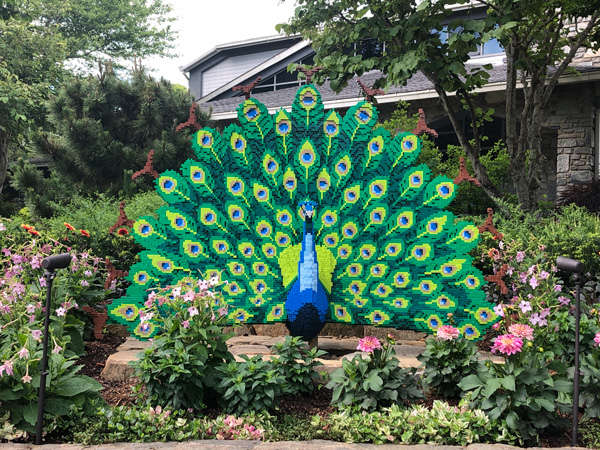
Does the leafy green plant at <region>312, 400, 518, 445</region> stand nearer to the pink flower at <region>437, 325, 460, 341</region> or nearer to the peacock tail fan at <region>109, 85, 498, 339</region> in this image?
the pink flower at <region>437, 325, 460, 341</region>

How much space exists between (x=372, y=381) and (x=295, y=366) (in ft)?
2.08

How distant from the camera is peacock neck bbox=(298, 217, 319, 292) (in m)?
4.71

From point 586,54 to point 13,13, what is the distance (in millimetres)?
15463

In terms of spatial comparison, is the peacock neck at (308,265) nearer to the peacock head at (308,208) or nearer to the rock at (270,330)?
the peacock head at (308,208)

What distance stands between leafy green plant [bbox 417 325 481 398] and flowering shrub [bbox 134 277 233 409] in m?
1.52

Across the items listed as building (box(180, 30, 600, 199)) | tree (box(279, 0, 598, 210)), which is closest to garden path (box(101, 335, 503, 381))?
tree (box(279, 0, 598, 210))

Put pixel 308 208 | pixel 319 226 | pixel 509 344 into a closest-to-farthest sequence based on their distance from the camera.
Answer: pixel 509 344
pixel 308 208
pixel 319 226

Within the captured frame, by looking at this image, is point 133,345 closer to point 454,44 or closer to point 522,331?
point 522,331

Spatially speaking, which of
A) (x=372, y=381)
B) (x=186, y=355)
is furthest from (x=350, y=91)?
(x=186, y=355)

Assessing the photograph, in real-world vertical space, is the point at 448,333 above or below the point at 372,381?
above

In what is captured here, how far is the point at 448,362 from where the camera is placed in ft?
14.2

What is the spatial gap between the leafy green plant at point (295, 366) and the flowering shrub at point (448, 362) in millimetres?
840

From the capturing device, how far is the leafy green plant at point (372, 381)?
396cm

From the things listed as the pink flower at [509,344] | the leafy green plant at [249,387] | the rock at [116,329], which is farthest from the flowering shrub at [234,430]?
the rock at [116,329]
